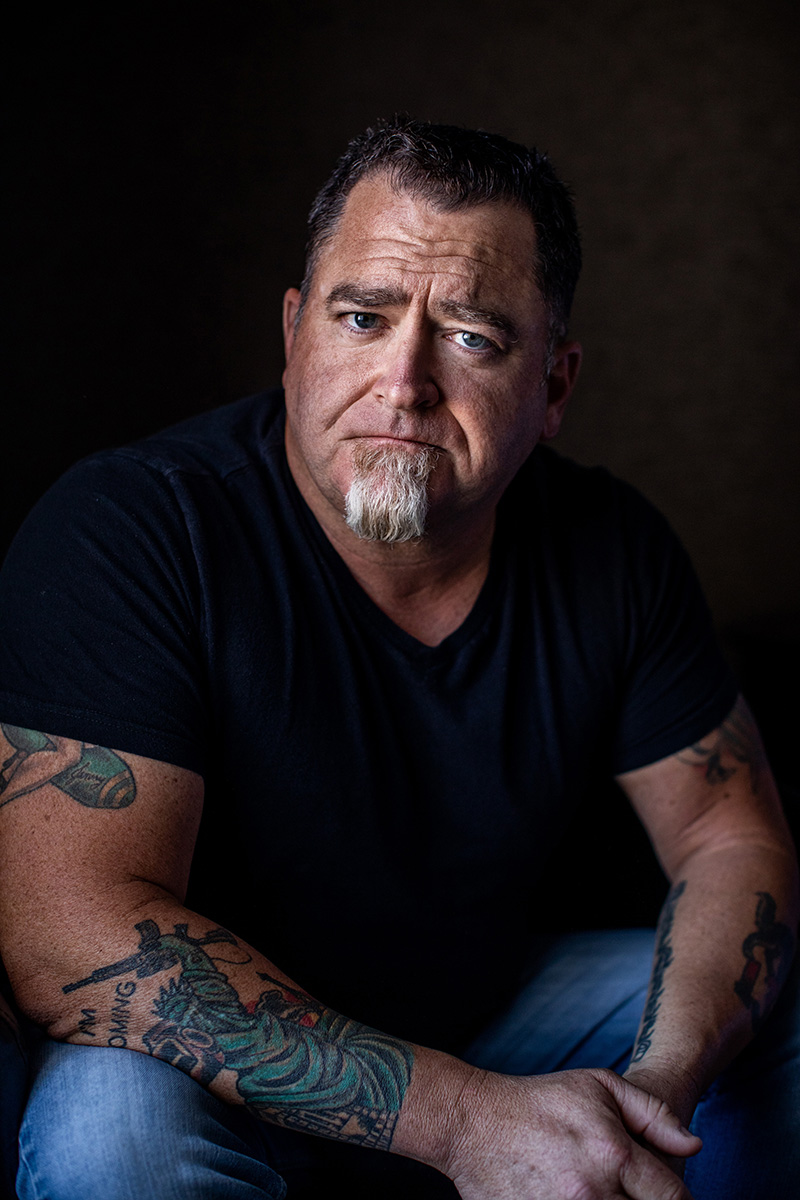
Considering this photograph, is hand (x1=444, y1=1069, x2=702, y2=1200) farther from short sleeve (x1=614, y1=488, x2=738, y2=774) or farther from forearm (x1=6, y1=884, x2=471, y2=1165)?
short sleeve (x1=614, y1=488, x2=738, y2=774)

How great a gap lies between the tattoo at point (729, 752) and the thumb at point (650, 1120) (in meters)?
0.52

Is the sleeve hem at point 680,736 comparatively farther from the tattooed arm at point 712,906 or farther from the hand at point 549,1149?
the hand at point 549,1149

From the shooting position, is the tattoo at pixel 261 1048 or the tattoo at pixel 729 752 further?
the tattoo at pixel 729 752

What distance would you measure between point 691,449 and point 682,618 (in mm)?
→ 1639

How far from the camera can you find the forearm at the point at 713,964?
1.32 meters

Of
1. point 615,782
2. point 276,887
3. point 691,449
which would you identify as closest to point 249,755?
point 276,887

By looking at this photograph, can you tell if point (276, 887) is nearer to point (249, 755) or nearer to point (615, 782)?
point (249, 755)

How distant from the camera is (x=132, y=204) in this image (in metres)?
2.25

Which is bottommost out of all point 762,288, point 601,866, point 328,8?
point 601,866

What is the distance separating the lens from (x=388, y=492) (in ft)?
4.40

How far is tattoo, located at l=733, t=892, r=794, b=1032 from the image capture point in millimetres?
1425

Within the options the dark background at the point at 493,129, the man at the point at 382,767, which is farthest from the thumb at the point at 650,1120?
the dark background at the point at 493,129

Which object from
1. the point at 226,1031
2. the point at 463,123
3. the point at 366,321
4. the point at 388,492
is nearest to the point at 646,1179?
the point at 226,1031

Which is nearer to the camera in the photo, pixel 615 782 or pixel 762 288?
pixel 615 782
